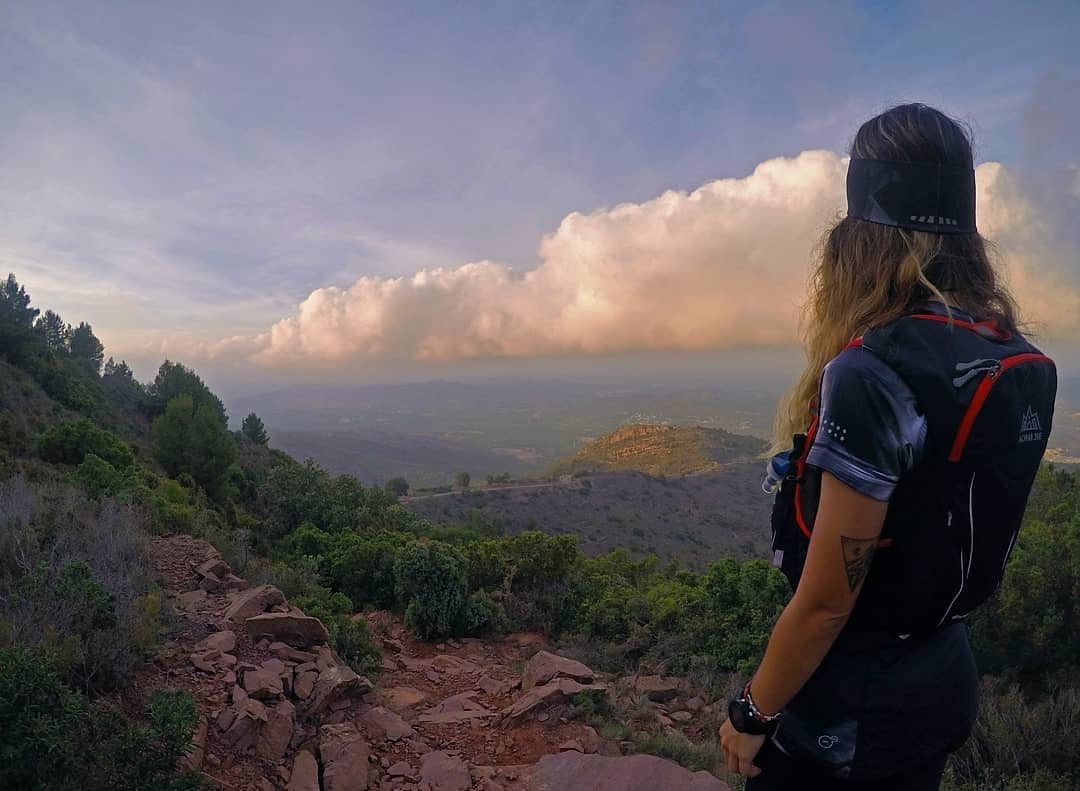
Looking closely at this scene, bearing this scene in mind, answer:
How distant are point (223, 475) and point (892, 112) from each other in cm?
1787

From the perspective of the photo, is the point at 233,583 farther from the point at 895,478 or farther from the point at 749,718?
the point at 895,478

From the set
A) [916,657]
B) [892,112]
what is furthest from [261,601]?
[892,112]

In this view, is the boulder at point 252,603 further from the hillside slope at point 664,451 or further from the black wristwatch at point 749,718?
the hillside slope at point 664,451

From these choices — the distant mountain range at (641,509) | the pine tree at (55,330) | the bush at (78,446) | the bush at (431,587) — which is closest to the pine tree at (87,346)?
the pine tree at (55,330)

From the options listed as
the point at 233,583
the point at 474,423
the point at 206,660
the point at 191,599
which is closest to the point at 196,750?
the point at 206,660

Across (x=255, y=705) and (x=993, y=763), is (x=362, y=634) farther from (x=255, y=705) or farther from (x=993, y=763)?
(x=993, y=763)

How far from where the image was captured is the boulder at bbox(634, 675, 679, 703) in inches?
224

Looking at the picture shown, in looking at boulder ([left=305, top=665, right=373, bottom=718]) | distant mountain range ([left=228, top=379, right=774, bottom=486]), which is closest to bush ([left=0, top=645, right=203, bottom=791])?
boulder ([left=305, top=665, right=373, bottom=718])

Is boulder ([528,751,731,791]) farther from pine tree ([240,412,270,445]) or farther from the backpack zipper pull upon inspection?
pine tree ([240,412,270,445])

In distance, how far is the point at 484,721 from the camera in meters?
5.00

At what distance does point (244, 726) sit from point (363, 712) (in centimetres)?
101

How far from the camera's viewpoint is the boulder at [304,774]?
3484mm

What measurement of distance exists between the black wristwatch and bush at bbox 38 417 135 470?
12.1 m

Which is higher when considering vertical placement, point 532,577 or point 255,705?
point 255,705
